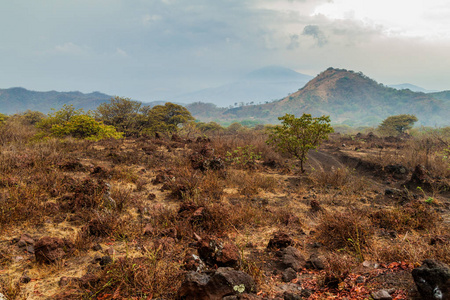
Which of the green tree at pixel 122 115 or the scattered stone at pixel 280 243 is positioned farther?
the green tree at pixel 122 115

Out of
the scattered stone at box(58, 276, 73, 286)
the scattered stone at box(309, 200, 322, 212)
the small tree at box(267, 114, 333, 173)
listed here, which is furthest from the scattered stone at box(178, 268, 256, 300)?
the small tree at box(267, 114, 333, 173)

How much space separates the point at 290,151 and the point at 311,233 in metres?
6.51

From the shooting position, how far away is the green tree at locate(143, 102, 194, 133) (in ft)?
74.0

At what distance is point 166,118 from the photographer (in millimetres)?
26859

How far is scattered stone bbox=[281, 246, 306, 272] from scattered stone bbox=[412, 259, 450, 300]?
148 centimetres

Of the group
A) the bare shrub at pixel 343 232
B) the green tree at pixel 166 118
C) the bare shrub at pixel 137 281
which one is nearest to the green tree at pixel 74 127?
the green tree at pixel 166 118

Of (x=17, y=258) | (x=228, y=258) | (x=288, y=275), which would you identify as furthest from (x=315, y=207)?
(x=17, y=258)

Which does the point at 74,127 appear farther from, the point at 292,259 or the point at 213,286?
the point at 292,259

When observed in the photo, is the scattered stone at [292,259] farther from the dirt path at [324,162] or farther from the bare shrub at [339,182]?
the dirt path at [324,162]

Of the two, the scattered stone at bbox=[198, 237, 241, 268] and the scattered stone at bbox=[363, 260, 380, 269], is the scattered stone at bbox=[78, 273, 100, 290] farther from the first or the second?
the scattered stone at bbox=[363, 260, 380, 269]

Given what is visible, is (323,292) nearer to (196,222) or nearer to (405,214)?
(196,222)

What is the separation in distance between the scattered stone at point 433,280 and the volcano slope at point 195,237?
20 centimetres

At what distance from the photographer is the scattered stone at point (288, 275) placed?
9.59 feet

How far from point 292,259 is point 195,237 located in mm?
1768
